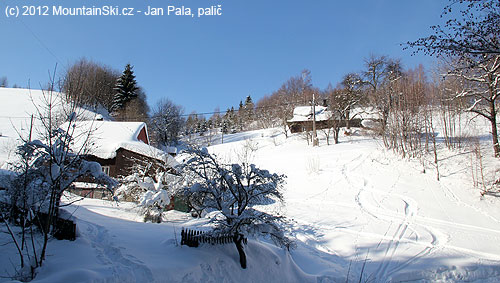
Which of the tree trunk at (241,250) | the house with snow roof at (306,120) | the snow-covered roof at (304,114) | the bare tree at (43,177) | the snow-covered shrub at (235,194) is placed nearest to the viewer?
the bare tree at (43,177)

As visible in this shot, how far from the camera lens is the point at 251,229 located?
756cm

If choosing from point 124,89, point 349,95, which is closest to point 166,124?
point 124,89

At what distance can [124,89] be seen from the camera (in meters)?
47.8

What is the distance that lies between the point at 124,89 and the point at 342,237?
46.6 meters

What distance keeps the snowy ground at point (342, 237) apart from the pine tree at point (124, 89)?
34.6 metres

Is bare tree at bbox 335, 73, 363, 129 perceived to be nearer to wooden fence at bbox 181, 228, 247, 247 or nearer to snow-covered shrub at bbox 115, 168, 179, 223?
snow-covered shrub at bbox 115, 168, 179, 223

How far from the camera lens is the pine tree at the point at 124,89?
4734cm

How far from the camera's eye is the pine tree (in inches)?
1864

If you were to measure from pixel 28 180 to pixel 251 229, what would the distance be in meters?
5.47

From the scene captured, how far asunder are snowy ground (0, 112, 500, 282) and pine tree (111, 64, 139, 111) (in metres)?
34.6

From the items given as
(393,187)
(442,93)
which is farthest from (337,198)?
(442,93)

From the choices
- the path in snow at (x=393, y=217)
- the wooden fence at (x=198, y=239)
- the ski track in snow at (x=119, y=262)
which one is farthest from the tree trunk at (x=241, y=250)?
the path in snow at (x=393, y=217)

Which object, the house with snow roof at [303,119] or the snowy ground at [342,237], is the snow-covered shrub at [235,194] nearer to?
the snowy ground at [342,237]

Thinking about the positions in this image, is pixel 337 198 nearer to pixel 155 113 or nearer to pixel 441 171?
pixel 441 171
